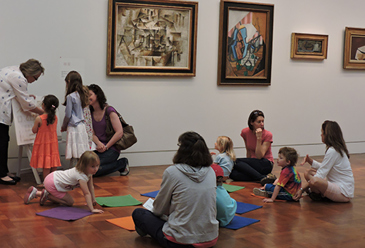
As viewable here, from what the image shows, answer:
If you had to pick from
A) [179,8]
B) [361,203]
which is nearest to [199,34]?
[179,8]

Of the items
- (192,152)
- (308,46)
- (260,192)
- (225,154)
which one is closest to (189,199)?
(192,152)

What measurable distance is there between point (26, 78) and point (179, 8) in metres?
3.24

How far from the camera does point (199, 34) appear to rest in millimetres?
9227

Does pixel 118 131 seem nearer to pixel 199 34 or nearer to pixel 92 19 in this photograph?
pixel 92 19

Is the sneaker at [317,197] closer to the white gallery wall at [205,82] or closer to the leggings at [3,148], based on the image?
the white gallery wall at [205,82]

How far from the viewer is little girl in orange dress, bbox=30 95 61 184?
6.83 meters

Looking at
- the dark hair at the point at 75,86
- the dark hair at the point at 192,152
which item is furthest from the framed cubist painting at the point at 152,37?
the dark hair at the point at 192,152

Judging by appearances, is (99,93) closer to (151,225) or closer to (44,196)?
(44,196)

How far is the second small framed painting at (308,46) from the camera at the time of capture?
10.0m

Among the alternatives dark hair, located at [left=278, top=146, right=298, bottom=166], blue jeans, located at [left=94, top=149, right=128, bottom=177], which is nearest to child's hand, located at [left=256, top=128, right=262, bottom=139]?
dark hair, located at [left=278, top=146, right=298, bottom=166]

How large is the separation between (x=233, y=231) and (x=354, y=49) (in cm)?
711

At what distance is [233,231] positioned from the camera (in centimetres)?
501

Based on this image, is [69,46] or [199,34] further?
[199,34]

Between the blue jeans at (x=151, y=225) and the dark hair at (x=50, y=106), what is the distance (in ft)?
9.23
